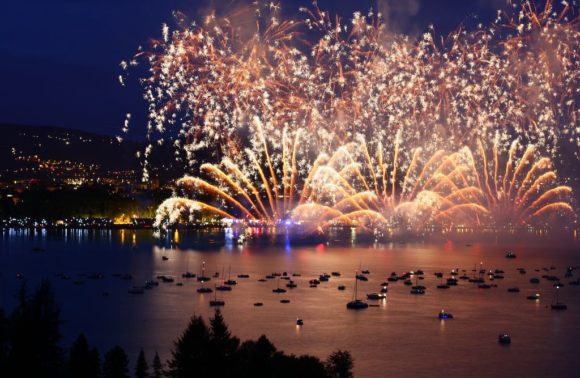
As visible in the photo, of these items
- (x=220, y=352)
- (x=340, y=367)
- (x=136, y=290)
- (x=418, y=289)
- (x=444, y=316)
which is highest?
(x=220, y=352)

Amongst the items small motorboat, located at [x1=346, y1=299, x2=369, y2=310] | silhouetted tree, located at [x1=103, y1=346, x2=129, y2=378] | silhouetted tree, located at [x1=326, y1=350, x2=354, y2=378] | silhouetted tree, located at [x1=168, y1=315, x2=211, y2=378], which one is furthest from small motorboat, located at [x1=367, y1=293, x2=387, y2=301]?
silhouetted tree, located at [x1=168, y1=315, x2=211, y2=378]

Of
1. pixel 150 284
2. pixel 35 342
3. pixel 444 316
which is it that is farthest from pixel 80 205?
pixel 35 342

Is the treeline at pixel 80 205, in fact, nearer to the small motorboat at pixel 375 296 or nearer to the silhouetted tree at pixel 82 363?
the small motorboat at pixel 375 296

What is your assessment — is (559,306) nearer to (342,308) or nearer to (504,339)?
(504,339)

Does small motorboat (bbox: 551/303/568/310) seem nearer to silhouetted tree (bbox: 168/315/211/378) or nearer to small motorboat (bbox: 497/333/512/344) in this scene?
small motorboat (bbox: 497/333/512/344)

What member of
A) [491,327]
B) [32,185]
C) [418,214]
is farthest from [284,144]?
[32,185]

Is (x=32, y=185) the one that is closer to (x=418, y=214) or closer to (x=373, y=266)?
(x=418, y=214)

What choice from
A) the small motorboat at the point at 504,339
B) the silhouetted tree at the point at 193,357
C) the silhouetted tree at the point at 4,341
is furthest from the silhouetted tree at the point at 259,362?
the small motorboat at the point at 504,339
